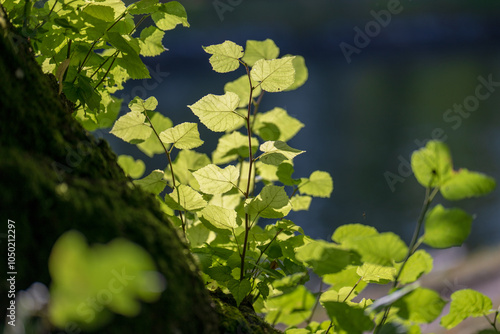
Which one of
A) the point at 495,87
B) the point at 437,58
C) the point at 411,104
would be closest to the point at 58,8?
the point at 411,104

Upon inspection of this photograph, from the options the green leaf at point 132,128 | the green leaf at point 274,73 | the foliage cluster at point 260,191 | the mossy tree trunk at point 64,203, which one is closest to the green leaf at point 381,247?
the foliage cluster at point 260,191

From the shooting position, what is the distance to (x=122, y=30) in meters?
0.67

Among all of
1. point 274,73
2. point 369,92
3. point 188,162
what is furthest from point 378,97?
point 274,73

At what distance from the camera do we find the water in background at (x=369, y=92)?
6.15 metres

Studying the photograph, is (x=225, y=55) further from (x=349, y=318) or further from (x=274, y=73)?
(x=349, y=318)

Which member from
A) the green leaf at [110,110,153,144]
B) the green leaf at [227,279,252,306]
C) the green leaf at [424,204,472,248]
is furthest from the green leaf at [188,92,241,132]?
the green leaf at [424,204,472,248]

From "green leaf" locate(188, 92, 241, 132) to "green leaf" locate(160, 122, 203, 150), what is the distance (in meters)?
0.04

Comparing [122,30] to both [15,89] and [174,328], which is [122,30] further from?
[174,328]

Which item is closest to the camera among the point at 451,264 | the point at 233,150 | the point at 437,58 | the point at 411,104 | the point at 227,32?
the point at 233,150

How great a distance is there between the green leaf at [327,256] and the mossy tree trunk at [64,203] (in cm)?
11

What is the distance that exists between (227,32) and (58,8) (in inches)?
889

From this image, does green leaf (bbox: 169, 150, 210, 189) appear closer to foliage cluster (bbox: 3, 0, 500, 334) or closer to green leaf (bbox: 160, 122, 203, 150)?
foliage cluster (bbox: 3, 0, 500, 334)

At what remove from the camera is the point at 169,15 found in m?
0.70

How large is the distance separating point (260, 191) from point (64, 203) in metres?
0.32
